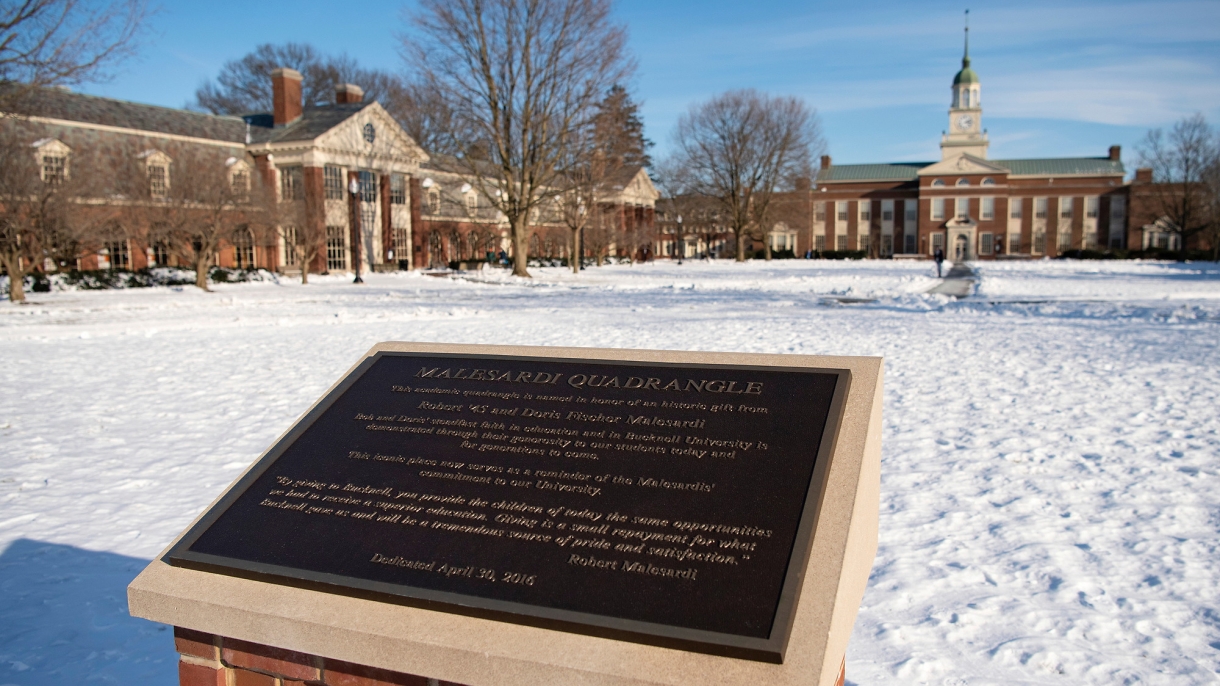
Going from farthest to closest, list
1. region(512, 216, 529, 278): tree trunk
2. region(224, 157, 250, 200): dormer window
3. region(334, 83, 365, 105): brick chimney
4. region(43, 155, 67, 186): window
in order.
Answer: region(334, 83, 365, 105): brick chimney
region(512, 216, 529, 278): tree trunk
region(224, 157, 250, 200): dormer window
region(43, 155, 67, 186): window

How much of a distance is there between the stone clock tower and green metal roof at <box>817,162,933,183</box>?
332 centimetres

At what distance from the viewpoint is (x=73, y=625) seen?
3.75 metres

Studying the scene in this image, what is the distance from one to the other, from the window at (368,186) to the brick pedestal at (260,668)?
4594cm

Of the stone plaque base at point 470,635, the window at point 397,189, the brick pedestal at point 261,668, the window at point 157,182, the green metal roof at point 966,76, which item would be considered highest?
the green metal roof at point 966,76

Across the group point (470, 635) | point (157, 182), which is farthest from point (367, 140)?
point (470, 635)

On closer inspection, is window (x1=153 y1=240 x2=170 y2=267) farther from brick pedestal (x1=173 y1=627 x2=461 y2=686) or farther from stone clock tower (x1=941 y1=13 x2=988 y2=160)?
stone clock tower (x1=941 y1=13 x2=988 y2=160)

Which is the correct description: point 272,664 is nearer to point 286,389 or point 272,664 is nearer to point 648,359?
point 648,359

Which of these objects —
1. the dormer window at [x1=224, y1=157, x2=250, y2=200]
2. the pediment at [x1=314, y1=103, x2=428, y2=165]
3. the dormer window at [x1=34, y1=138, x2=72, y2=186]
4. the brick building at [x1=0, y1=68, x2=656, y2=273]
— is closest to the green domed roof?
the brick building at [x1=0, y1=68, x2=656, y2=273]

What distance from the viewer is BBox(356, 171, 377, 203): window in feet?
151

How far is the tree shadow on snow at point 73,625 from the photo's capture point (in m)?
3.38

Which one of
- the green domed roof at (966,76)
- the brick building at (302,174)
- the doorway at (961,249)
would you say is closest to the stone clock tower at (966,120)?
the green domed roof at (966,76)

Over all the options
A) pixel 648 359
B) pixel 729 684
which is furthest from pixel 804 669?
pixel 648 359

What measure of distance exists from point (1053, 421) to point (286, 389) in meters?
7.54

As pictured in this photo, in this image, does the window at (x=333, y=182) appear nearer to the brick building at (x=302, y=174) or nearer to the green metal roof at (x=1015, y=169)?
the brick building at (x=302, y=174)
